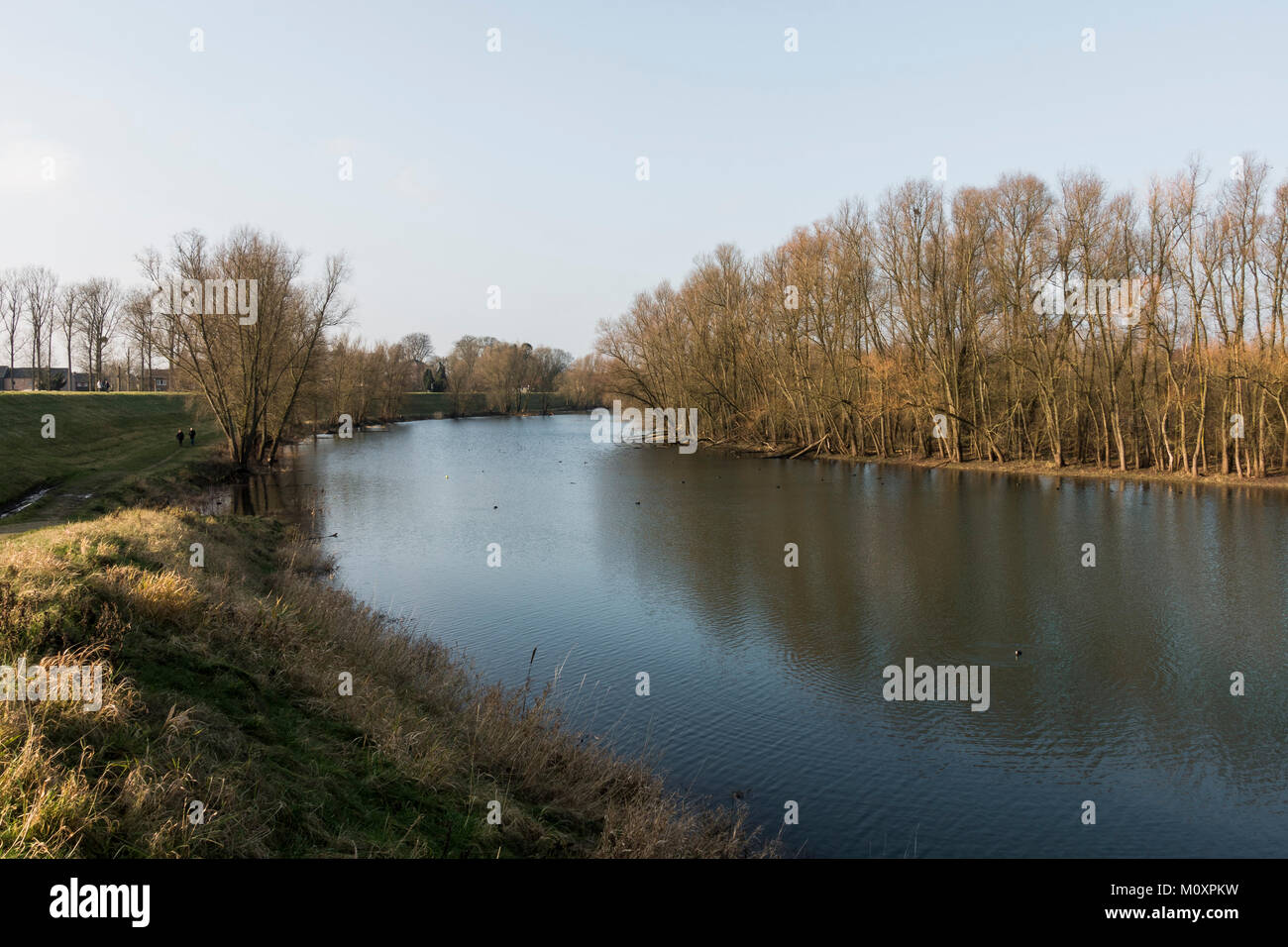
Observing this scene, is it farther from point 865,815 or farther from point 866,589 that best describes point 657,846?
point 866,589

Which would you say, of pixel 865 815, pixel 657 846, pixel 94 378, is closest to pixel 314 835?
pixel 657 846

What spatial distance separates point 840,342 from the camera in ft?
160

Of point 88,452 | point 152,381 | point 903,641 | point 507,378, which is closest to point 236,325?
point 88,452

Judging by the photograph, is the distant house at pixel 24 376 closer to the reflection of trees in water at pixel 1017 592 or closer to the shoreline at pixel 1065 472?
the shoreline at pixel 1065 472

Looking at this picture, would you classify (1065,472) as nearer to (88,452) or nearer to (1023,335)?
(1023,335)

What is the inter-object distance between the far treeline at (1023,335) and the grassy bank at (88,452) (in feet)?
118

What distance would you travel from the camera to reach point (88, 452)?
1462 inches

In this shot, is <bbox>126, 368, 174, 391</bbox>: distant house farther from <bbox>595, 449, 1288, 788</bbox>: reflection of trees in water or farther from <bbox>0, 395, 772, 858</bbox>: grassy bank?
<bbox>0, 395, 772, 858</bbox>: grassy bank

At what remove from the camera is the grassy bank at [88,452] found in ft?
78.7

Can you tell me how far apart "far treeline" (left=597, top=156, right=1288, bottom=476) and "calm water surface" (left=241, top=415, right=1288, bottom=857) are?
686 cm

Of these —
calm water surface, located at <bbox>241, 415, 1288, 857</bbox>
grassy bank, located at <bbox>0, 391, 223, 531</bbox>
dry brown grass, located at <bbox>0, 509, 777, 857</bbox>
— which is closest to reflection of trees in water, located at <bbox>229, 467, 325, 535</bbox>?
calm water surface, located at <bbox>241, 415, 1288, 857</bbox>
